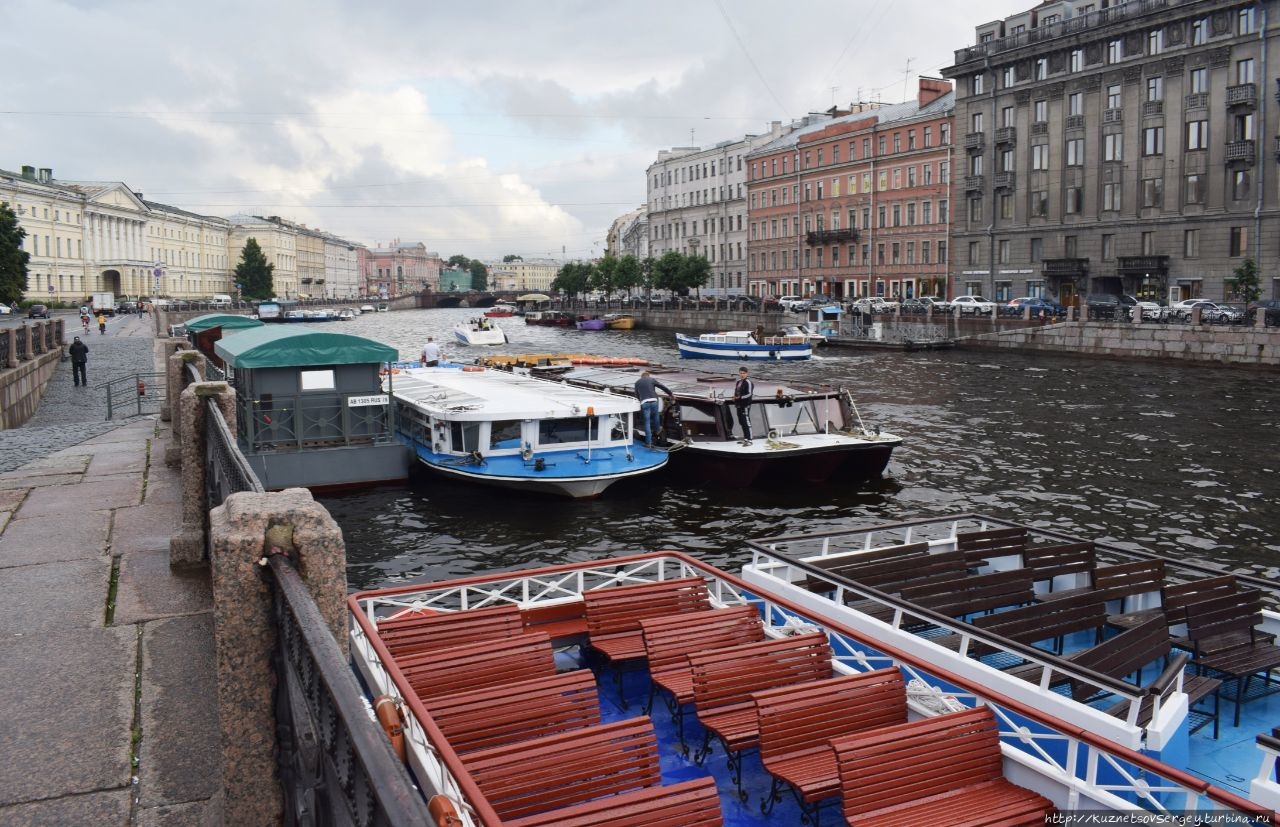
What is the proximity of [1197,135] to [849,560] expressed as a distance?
49383mm

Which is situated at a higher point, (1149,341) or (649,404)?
(1149,341)

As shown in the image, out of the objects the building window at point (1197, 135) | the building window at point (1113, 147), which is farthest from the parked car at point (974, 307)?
the building window at point (1197, 135)

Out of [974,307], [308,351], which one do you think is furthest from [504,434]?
[974,307]

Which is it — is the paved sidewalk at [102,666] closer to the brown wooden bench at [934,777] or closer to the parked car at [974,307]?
the brown wooden bench at [934,777]

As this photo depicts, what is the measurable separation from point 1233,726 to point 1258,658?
639 mm

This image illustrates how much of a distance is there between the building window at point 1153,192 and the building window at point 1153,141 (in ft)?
4.39

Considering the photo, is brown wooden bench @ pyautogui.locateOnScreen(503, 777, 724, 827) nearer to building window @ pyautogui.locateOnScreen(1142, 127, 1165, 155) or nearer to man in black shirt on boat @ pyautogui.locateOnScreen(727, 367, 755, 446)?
man in black shirt on boat @ pyautogui.locateOnScreen(727, 367, 755, 446)

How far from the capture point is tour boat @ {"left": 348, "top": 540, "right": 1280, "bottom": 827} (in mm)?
4398

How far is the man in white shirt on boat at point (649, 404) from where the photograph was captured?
63.1ft

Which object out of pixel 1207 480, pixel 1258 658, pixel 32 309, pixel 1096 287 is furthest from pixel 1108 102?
pixel 32 309

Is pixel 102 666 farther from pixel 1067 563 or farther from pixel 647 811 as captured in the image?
pixel 1067 563

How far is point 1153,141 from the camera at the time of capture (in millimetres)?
51031

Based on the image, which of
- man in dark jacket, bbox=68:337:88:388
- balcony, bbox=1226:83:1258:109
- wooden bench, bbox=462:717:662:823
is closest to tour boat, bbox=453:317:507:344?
man in dark jacket, bbox=68:337:88:388

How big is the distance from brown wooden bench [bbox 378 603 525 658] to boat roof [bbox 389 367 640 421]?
10753mm
